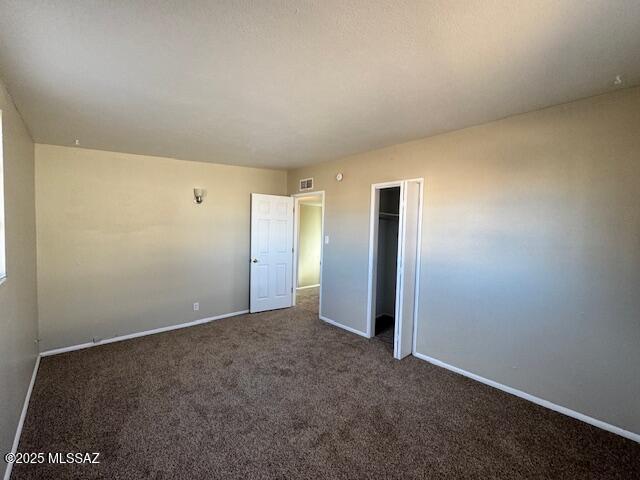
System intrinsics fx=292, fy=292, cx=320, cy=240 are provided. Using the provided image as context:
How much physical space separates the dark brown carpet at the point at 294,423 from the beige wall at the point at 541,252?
0.30m

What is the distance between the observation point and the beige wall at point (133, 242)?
11.1 feet

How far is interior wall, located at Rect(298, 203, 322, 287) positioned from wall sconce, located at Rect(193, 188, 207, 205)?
2679mm

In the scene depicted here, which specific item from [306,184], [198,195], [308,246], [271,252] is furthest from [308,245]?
[198,195]

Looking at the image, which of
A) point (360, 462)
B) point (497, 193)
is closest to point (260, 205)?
point (497, 193)

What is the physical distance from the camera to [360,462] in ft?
6.09

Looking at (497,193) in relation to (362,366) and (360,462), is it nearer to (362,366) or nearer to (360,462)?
(362,366)

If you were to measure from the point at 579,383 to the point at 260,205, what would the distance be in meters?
4.31

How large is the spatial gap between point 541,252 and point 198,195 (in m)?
4.15

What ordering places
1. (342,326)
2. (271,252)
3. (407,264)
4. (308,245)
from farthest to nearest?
(308,245)
(271,252)
(342,326)
(407,264)

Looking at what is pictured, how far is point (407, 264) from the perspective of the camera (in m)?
3.21

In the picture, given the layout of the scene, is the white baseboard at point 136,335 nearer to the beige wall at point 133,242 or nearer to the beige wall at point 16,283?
the beige wall at point 133,242

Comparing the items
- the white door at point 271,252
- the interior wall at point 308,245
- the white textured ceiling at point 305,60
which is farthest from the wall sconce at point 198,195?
the interior wall at point 308,245

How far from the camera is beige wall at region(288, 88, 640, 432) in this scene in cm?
208

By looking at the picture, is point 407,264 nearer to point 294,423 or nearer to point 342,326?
point 342,326
